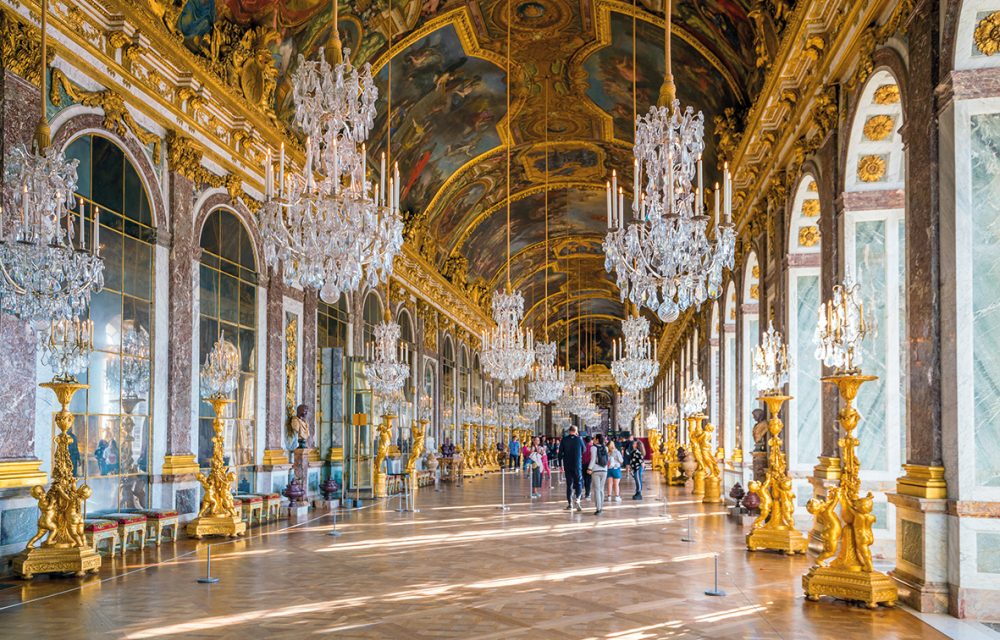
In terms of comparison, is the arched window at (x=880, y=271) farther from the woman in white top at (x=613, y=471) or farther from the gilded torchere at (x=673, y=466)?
the gilded torchere at (x=673, y=466)

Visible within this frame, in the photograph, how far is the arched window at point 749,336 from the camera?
16.1 metres

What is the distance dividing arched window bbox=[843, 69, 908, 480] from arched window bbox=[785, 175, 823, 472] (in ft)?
7.55

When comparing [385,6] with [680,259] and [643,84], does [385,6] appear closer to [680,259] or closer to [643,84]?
[643,84]

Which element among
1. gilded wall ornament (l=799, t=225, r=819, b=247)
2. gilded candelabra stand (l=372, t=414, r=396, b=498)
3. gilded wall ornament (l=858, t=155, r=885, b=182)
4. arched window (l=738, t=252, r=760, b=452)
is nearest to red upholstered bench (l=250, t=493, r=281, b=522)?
gilded candelabra stand (l=372, t=414, r=396, b=498)

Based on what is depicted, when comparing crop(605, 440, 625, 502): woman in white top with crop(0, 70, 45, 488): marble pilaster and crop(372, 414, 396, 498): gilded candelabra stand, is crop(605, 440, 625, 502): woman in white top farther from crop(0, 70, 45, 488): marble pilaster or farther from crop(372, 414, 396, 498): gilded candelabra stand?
crop(0, 70, 45, 488): marble pilaster

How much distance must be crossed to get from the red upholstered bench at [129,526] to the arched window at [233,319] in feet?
7.81

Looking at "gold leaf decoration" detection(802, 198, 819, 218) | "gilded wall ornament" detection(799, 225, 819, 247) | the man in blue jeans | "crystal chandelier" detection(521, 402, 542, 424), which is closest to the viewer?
"gold leaf decoration" detection(802, 198, 819, 218)

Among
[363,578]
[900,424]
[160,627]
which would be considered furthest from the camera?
[900,424]

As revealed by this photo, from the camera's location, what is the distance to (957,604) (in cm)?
659

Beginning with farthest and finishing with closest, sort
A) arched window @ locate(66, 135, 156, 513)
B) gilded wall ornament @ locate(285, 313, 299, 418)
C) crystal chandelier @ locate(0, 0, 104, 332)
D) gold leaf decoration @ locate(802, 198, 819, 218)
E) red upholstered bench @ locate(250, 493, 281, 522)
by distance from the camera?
gilded wall ornament @ locate(285, 313, 299, 418)
red upholstered bench @ locate(250, 493, 281, 522)
gold leaf decoration @ locate(802, 198, 819, 218)
arched window @ locate(66, 135, 156, 513)
crystal chandelier @ locate(0, 0, 104, 332)

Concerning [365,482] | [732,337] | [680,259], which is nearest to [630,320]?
[732,337]

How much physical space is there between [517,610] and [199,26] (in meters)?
9.55

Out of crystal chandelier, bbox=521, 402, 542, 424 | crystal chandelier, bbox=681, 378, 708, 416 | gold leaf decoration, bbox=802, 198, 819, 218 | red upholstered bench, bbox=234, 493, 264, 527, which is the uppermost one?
gold leaf decoration, bbox=802, 198, 819, 218

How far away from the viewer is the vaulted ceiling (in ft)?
48.9
